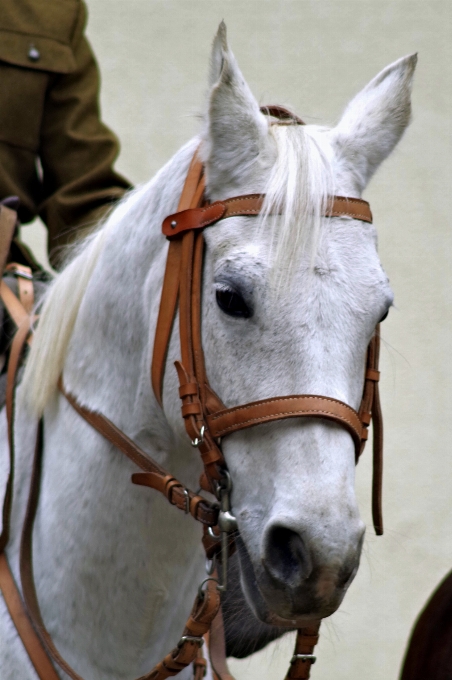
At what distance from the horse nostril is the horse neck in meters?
0.26

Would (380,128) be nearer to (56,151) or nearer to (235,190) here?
(235,190)

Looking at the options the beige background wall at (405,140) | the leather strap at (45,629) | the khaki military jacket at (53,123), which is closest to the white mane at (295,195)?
the leather strap at (45,629)

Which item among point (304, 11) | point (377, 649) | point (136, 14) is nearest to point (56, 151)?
point (136, 14)

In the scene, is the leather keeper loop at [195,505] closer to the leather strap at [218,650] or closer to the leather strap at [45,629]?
the leather strap at [45,629]

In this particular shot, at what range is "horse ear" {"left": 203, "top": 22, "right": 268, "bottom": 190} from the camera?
0.99m

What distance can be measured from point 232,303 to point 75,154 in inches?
38.2

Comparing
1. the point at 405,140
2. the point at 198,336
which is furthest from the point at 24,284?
the point at 405,140

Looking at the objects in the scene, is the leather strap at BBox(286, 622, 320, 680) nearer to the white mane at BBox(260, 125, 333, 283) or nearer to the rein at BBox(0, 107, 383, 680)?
the rein at BBox(0, 107, 383, 680)

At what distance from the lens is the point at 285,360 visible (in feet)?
2.95

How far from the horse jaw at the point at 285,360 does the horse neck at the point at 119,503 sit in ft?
0.41

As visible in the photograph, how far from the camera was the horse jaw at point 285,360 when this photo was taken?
0.86m

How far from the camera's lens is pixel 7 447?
128cm

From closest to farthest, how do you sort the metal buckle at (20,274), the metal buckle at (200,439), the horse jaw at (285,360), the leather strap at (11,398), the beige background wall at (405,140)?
the horse jaw at (285,360), the metal buckle at (200,439), the leather strap at (11,398), the metal buckle at (20,274), the beige background wall at (405,140)

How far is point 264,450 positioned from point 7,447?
520mm
